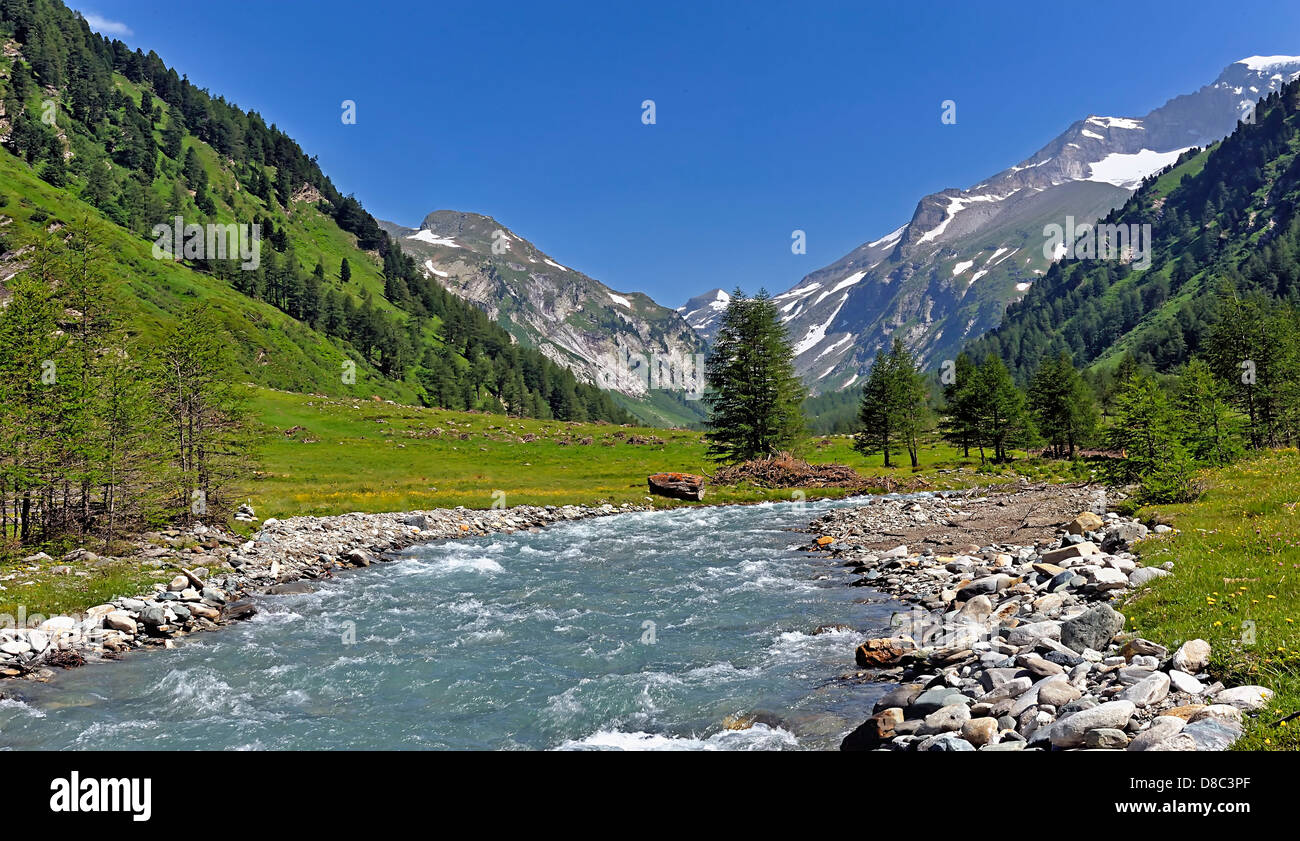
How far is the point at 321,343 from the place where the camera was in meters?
150

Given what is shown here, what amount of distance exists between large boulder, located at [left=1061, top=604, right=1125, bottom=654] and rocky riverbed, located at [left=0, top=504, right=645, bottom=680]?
2247cm

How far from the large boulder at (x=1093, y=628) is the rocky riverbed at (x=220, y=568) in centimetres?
2247

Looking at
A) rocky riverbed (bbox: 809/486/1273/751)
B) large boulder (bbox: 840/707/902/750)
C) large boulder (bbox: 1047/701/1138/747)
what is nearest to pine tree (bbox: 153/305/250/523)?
rocky riverbed (bbox: 809/486/1273/751)

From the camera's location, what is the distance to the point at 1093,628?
11820 millimetres

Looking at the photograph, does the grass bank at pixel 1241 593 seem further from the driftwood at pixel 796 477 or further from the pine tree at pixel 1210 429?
the driftwood at pixel 796 477

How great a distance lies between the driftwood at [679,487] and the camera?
52.8 m

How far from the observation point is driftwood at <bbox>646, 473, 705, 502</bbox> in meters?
52.8

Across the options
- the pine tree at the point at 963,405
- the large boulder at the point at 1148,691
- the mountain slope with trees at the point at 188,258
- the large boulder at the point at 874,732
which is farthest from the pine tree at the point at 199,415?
the mountain slope with trees at the point at 188,258

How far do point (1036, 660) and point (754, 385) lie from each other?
1906 inches

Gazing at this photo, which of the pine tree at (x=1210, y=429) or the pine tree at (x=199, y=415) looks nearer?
the pine tree at (x=1210, y=429)

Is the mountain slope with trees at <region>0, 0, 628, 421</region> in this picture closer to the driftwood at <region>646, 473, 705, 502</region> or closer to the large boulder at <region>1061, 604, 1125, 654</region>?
the driftwood at <region>646, 473, 705, 502</region>

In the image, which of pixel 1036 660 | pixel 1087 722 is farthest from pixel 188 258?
pixel 1087 722
